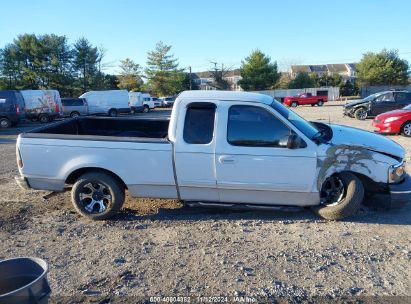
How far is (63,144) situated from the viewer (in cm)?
537

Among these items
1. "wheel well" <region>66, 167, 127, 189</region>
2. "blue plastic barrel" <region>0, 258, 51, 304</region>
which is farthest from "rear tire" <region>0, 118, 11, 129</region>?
"blue plastic barrel" <region>0, 258, 51, 304</region>

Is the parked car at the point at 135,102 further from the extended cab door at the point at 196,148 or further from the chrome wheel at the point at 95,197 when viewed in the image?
the extended cab door at the point at 196,148

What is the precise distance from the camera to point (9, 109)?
22.9m

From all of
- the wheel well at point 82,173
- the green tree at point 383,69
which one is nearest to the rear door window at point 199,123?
the wheel well at point 82,173

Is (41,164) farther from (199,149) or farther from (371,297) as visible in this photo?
(371,297)

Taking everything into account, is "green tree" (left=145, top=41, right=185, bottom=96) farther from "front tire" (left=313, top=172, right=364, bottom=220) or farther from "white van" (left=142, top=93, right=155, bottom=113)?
"front tire" (left=313, top=172, right=364, bottom=220)

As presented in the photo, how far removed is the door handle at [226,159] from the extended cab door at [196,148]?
0.37 ft

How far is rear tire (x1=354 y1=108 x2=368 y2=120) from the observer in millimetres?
21572

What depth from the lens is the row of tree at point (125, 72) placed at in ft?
182

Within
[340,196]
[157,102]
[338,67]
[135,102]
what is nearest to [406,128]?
[340,196]

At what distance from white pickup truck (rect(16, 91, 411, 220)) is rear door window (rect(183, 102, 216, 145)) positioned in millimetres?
14

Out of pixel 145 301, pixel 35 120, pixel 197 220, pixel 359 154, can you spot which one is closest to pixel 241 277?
pixel 145 301

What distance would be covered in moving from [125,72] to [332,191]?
66.9m

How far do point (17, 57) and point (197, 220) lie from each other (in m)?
59.4
